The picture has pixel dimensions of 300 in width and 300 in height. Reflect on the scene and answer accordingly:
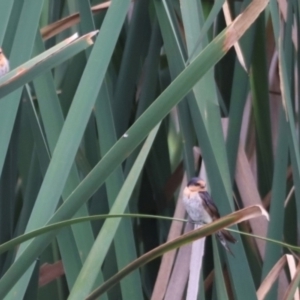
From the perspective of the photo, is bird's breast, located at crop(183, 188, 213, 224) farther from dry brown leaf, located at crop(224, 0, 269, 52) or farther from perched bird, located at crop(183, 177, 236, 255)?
dry brown leaf, located at crop(224, 0, 269, 52)

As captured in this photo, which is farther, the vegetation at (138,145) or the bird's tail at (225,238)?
the bird's tail at (225,238)

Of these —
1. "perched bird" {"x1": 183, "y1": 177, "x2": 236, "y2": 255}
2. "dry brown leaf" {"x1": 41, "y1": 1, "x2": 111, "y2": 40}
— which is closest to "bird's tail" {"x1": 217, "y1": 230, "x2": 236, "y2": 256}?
"perched bird" {"x1": 183, "y1": 177, "x2": 236, "y2": 255}

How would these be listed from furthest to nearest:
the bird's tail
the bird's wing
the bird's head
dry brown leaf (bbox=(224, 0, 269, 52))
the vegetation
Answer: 1. the bird's wing
2. the bird's head
3. the bird's tail
4. dry brown leaf (bbox=(224, 0, 269, 52))
5. the vegetation

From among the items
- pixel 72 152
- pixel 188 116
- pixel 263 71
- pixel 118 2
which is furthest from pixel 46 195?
pixel 263 71

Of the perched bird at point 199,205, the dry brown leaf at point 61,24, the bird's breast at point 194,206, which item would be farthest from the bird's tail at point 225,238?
the dry brown leaf at point 61,24

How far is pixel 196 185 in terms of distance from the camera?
127cm

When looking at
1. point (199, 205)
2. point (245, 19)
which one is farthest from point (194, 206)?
point (245, 19)

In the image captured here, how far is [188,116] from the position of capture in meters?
1.16

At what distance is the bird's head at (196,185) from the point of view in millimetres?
1206

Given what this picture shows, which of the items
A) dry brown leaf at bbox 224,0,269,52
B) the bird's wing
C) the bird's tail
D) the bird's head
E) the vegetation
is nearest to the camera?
the vegetation

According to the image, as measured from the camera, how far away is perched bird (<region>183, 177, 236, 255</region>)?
1.15m

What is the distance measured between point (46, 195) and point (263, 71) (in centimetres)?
66

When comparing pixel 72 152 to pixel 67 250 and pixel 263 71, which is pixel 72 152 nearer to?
pixel 67 250

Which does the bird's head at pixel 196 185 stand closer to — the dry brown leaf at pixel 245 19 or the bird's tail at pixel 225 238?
the bird's tail at pixel 225 238
